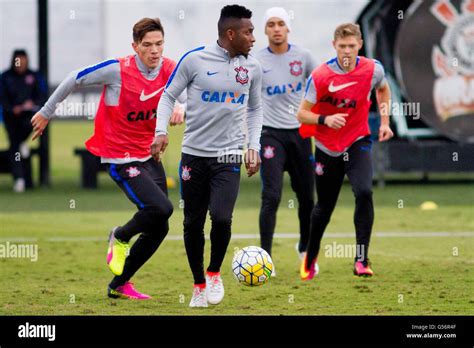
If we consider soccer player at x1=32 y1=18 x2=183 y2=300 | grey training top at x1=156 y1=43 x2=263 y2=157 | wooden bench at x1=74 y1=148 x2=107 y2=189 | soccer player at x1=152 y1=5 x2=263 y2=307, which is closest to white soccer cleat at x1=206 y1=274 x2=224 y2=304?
soccer player at x1=152 y1=5 x2=263 y2=307

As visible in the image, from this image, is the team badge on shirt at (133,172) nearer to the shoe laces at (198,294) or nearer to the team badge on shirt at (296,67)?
the shoe laces at (198,294)

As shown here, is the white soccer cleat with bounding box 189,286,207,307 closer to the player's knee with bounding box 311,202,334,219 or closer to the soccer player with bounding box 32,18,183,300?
the soccer player with bounding box 32,18,183,300

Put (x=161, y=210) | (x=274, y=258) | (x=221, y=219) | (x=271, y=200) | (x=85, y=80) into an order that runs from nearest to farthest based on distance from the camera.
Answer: (x=221, y=219)
(x=161, y=210)
(x=85, y=80)
(x=271, y=200)
(x=274, y=258)

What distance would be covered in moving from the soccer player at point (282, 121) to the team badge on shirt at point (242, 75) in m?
2.26

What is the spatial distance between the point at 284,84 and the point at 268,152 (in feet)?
2.43

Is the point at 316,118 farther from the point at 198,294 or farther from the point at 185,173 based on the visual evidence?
the point at 198,294

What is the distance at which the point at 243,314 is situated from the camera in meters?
8.94

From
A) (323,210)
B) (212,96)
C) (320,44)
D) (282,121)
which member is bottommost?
(323,210)

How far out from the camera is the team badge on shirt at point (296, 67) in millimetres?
11625

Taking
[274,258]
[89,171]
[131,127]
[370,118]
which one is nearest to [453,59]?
[370,118]

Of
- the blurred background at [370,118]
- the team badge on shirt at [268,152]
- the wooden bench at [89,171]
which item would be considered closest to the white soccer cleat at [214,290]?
the team badge on shirt at [268,152]

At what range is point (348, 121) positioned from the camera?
1077cm

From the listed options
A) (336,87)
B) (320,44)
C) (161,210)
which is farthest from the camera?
(320,44)

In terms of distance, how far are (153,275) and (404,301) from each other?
2876 mm
